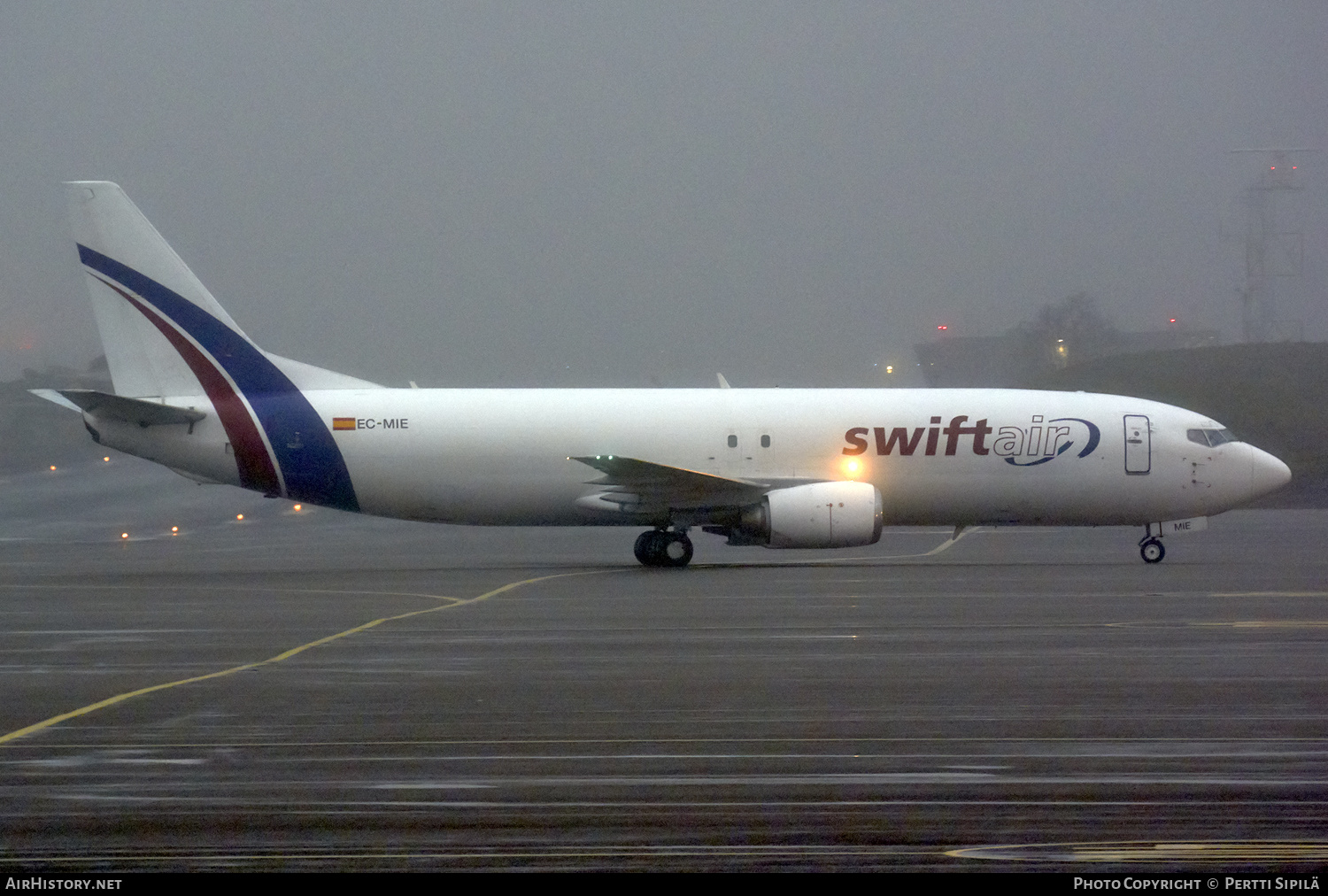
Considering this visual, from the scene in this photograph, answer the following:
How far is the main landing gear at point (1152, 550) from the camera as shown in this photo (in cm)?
2703

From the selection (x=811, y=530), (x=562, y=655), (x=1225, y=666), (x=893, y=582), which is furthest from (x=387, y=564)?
(x=1225, y=666)

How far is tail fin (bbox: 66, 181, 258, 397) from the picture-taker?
87.0 feet

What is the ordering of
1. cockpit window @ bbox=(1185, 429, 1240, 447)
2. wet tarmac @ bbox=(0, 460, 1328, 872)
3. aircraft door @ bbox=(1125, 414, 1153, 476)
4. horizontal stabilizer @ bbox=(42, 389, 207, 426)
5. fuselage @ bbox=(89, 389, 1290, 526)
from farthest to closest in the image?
cockpit window @ bbox=(1185, 429, 1240, 447) < aircraft door @ bbox=(1125, 414, 1153, 476) < fuselage @ bbox=(89, 389, 1290, 526) < horizontal stabilizer @ bbox=(42, 389, 207, 426) < wet tarmac @ bbox=(0, 460, 1328, 872)

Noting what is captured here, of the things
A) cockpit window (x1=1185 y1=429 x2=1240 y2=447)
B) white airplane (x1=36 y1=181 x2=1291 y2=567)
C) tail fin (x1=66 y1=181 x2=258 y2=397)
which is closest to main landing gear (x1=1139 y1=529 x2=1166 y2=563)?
white airplane (x1=36 y1=181 x2=1291 y2=567)

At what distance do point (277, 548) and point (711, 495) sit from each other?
13.8 m

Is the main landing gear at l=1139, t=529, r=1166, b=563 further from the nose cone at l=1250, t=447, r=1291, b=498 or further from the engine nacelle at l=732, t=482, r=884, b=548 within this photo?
the engine nacelle at l=732, t=482, r=884, b=548

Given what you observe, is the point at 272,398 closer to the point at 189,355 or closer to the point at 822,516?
the point at 189,355

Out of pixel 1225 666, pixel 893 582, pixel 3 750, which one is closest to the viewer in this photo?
pixel 3 750

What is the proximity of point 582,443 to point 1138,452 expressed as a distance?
1066 centimetres

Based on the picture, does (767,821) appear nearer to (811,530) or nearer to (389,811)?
(389,811)

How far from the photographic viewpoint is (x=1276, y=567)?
25.3 meters

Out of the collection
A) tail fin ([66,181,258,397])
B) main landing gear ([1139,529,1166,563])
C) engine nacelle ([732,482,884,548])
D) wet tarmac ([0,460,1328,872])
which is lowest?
wet tarmac ([0,460,1328,872])

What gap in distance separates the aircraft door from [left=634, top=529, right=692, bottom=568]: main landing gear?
8597 millimetres

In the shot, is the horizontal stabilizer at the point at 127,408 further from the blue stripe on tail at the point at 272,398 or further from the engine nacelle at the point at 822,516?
the engine nacelle at the point at 822,516
